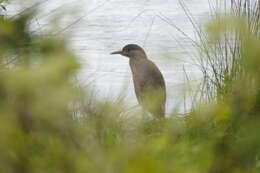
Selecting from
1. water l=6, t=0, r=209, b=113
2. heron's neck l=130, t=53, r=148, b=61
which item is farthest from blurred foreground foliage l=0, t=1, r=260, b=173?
water l=6, t=0, r=209, b=113

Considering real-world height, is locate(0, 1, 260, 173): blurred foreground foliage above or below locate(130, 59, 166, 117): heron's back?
above

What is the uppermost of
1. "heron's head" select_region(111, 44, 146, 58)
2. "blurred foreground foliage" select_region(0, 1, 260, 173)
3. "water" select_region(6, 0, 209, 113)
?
"blurred foreground foliage" select_region(0, 1, 260, 173)

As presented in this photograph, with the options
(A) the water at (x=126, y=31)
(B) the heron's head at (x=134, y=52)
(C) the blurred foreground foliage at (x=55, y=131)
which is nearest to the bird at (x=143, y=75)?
(B) the heron's head at (x=134, y=52)

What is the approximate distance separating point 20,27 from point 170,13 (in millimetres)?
7075

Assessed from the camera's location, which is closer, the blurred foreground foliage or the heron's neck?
the blurred foreground foliage

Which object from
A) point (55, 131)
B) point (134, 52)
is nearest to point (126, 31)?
point (134, 52)

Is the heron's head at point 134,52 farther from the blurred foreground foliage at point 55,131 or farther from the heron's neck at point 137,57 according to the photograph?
the blurred foreground foliage at point 55,131

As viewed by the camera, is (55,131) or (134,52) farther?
(134,52)

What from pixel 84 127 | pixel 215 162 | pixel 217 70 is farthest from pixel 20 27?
pixel 217 70

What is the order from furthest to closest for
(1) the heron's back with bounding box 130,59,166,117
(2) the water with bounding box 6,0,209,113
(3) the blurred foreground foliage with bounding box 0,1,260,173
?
(2) the water with bounding box 6,0,209,113 < (1) the heron's back with bounding box 130,59,166,117 < (3) the blurred foreground foliage with bounding box 0,1,260,173

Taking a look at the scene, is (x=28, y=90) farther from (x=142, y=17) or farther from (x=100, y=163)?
(x=142, y=17)

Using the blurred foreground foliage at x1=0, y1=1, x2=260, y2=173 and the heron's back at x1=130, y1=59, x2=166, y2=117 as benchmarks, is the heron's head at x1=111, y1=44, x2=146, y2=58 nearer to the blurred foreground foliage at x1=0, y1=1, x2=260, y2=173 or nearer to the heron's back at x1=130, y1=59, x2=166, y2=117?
the heron's back at x1=130, y1=59, x2=166, y2=117

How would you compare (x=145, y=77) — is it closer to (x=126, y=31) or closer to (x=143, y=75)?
(x=143, y=75)

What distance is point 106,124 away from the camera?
3.30ft
